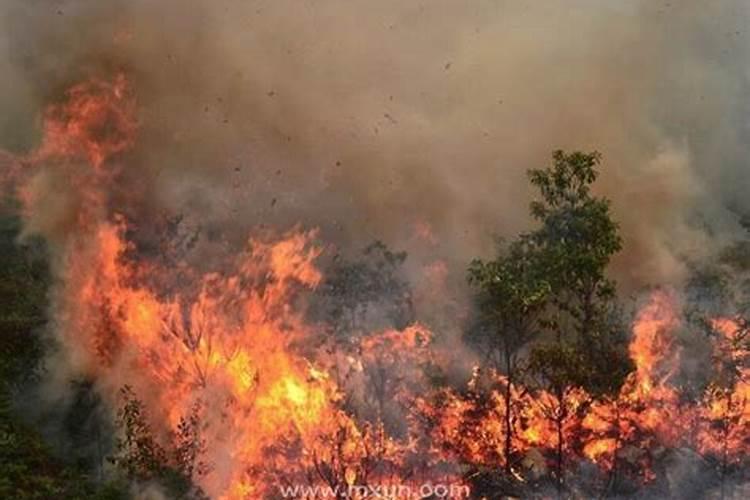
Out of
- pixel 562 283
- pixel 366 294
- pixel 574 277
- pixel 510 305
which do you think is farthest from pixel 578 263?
pixel 366 294

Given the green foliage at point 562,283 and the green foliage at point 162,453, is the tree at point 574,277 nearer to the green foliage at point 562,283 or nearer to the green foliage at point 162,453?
the green foliage at point 562,283

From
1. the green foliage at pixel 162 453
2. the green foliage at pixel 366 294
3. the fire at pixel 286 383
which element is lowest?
the green foliage at pixel 162 453

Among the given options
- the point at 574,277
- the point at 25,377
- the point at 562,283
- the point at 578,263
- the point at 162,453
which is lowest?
the point at 162,453

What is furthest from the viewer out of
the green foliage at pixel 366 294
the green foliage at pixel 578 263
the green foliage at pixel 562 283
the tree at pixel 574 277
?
the green foliage at pixel 366 294

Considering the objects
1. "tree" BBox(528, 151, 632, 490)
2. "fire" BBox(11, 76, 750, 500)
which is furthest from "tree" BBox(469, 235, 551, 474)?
"tree" BBox(528, 151, 632, 490)

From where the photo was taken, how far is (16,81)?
93.2 ft

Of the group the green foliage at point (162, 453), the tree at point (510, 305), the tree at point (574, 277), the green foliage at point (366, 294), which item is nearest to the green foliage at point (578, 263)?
the tree at point (574, 277)

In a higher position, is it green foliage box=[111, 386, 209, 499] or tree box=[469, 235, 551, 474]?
tree box=[469, 235, 551, 474]

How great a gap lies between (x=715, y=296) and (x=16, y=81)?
88.2ft

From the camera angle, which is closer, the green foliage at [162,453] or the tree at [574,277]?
the green foliage at [162,453]

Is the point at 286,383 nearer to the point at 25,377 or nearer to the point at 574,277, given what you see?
the point at 25,377

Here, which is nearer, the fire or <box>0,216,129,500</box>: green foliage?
<box>0,216,129,500</box>: green foliage

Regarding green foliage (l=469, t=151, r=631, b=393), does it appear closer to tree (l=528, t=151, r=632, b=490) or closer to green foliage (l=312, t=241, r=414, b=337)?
tree (l=528, t=151, r=632, b=490)

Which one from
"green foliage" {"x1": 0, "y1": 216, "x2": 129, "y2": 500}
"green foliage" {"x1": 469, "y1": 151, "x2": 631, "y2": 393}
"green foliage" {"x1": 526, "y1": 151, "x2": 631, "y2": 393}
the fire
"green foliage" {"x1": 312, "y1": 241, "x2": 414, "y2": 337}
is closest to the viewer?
"green foliage" {"x1": 0, "y1": 216, "x2": 129, "y2": 500}
